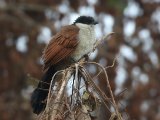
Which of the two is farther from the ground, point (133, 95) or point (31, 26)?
point (31, 26)

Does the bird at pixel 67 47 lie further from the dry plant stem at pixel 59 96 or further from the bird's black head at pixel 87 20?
the dry plant stem at pixel 59 96

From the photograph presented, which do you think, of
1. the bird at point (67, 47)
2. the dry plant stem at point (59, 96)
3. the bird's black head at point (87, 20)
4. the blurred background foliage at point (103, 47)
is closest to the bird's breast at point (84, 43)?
the bird at point (67, 47)

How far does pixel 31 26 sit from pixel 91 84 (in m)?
A: 8.63

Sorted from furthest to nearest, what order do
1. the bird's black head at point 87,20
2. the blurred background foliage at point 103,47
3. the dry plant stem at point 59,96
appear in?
the blurred background foliage at point 103,47
the bird's black head at point 87,20
the dry plant stem at point 59,96

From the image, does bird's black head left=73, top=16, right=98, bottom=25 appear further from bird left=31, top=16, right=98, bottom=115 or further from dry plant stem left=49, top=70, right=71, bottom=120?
dry plant stem left=49, top=70, right=71, bottom=120

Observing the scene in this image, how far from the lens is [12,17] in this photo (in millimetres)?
12164

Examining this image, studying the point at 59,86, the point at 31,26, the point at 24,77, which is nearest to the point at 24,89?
the point at 24,77

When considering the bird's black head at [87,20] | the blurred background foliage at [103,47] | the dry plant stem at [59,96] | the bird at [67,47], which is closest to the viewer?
the dry plant stem at [59,96]

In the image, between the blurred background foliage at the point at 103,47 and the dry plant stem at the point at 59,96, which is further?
the blurred background foliage at the point at 103,47

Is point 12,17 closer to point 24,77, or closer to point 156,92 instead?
point 24,77

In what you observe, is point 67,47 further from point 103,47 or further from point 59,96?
point 103,47

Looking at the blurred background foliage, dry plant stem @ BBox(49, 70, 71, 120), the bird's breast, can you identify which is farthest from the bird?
the blurred background foliage

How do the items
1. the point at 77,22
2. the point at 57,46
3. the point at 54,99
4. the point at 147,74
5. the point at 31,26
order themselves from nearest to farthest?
the point at 54,99
the point at 57,46
the point at 77,22
the point at 147,74
the point at 31,26

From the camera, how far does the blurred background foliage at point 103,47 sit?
1061cm
